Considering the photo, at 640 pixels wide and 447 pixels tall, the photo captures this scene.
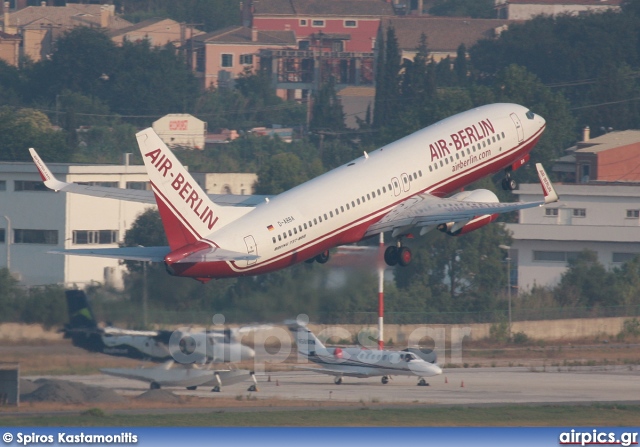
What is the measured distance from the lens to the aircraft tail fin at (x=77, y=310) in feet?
197

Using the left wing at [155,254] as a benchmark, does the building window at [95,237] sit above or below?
below

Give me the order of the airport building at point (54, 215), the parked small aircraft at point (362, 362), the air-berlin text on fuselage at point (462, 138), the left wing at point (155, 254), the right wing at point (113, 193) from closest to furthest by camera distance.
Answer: the left wing at point (155, 254)
the right wing at point (113, 193)
the air-berlin text on fuselage at point (462, 138)
the parked small aircraft at point (362, 362)
the airport building at point (54, 215)

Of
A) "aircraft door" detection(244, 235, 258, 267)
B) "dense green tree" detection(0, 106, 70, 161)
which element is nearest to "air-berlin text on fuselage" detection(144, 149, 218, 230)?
"aircraft door" detection(244, 235, 258, 267)

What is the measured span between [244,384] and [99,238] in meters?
43.7

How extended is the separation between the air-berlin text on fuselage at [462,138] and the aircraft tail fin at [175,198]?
14.0 m

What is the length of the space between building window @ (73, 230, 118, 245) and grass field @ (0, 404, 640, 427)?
172 ft

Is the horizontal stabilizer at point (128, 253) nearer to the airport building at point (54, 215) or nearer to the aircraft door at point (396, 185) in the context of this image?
the aircraft door at point (396, 185)

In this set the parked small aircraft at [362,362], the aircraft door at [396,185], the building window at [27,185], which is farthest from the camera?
the building window at [27,185]

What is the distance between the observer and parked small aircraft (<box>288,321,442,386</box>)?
72.9 m

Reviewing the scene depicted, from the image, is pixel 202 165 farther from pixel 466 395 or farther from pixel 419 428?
pixel 419 428

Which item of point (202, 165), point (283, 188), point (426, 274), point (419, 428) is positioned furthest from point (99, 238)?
point (419, 428)

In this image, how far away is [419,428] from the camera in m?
55.7

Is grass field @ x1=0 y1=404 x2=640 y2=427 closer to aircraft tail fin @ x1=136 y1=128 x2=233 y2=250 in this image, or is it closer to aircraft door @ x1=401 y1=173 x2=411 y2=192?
aircraft tail fin @ x1=136 y1=128 x2=233 y2=250

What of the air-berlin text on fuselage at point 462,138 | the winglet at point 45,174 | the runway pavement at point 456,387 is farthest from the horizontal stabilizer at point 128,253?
the air-berlin text on fuselage at point 462,138
